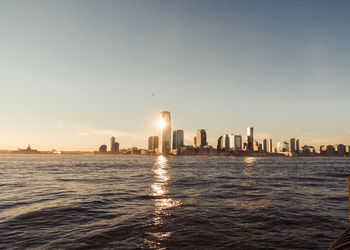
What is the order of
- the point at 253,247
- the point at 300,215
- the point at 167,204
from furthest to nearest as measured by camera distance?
the point at 167,204
the point at 300,215
the point at 253,247

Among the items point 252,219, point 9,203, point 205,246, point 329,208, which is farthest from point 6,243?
point 329,208

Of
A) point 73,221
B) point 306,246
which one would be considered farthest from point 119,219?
point 306,246

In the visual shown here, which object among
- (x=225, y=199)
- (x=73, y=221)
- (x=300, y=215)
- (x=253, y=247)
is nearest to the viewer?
Answer: (x=253, y=247)

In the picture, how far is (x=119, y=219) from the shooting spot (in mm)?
16172

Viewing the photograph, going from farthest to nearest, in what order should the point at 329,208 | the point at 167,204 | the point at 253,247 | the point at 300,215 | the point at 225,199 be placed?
the point at 225,199, the point at 167,204, the point at 329,208, the point at 300,215, the point at 253,247

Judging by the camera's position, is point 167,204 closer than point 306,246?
No

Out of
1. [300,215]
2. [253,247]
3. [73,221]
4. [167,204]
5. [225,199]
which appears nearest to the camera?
[253,247]

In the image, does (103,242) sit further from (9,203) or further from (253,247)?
(9,203)

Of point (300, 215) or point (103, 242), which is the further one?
point (300, 215)

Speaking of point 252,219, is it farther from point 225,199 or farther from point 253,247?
point 225,199

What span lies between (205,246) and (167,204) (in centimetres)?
1042

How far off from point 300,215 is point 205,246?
1082 cm

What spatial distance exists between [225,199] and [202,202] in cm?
324

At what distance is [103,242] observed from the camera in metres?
11.8
